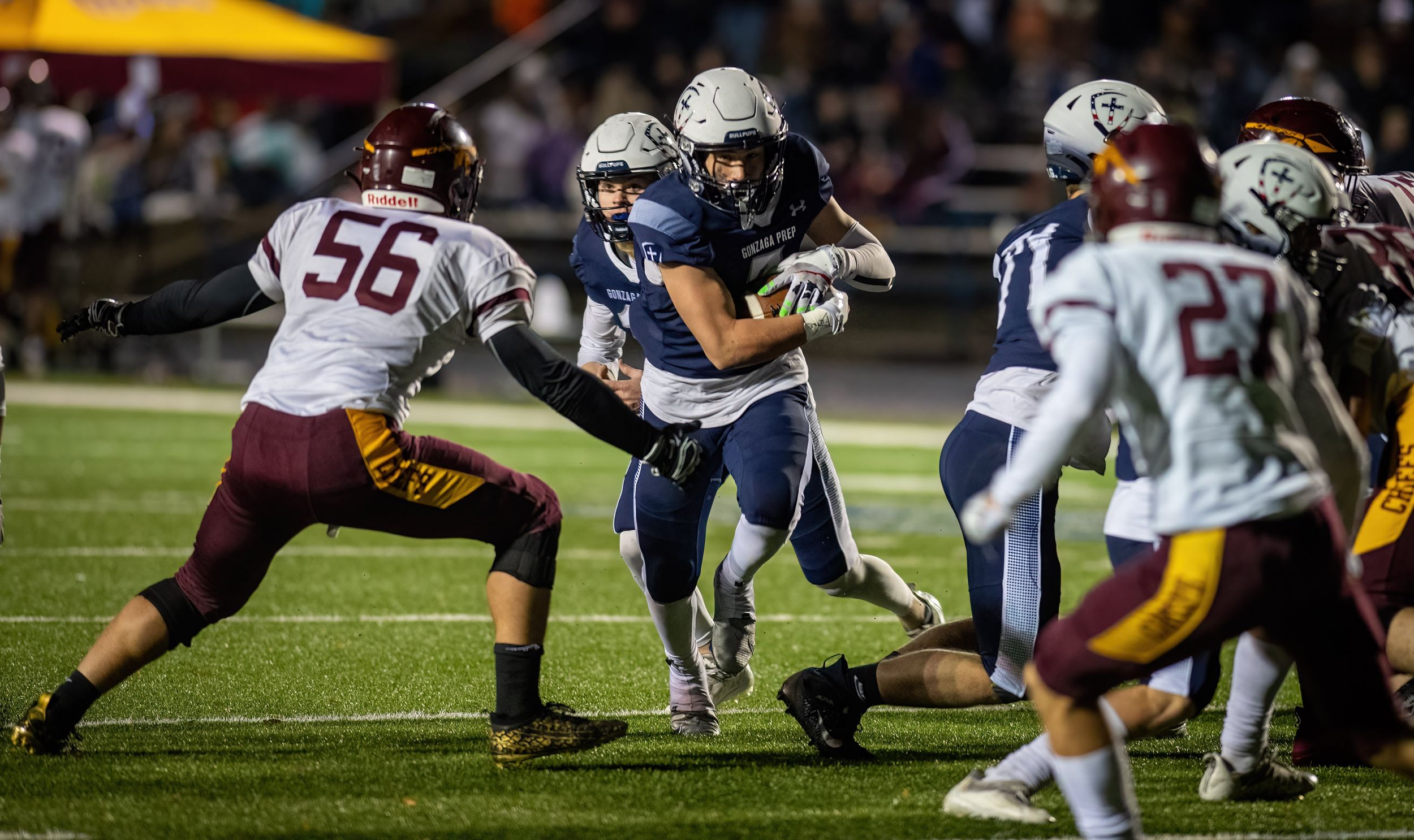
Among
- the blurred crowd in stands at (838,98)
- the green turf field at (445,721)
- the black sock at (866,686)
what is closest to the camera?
the green turf field at (445,721)

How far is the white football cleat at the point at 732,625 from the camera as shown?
484 centimetres

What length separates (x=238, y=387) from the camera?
1415 centimetres

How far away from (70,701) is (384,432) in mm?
1017

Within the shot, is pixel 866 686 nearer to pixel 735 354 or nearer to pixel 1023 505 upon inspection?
pixel 1023 505

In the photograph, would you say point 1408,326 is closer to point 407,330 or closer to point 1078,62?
point 407,330

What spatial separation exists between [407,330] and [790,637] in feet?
8.05

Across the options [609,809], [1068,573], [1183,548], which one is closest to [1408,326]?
[1183,548]

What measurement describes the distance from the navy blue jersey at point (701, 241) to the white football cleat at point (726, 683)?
88cm

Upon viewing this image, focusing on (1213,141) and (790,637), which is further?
(1213,141)

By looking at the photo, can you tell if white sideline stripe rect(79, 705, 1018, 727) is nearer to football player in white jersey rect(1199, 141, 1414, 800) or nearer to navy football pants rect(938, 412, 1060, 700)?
navy football pants rect(938, 412, 1060, 700)

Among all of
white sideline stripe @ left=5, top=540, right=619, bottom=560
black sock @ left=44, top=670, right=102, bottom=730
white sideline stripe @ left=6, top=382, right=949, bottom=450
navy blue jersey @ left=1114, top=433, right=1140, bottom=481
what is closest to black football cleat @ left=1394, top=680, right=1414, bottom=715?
navy blue jersey @ left=1114, top=433, right=1140, bottom=481

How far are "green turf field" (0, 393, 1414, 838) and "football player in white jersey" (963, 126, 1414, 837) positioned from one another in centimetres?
63

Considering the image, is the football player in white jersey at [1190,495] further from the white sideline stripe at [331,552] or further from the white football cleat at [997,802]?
the white sideline stripe at [331,552]

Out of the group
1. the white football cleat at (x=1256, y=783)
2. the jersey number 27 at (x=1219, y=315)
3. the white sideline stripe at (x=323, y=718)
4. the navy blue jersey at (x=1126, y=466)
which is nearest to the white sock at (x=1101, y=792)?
the jersey number 27 at (x=1219, y=315)
